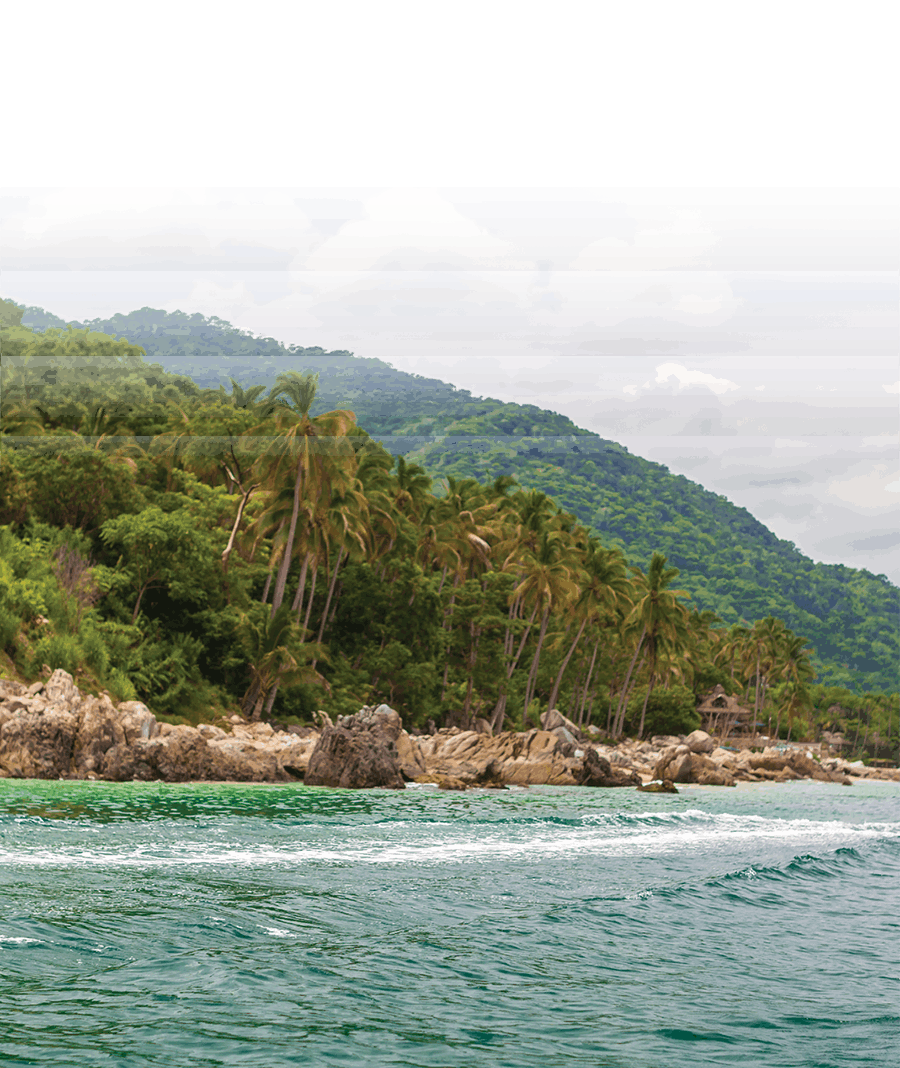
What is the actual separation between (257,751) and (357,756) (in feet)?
8.72

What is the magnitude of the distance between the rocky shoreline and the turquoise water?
A: 3311 mm

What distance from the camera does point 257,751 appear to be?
2661 cm

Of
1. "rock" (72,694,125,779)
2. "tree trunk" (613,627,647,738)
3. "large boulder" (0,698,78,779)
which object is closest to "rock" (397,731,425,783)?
"rock" (72,694,125,779)

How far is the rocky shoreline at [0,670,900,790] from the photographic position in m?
22.5

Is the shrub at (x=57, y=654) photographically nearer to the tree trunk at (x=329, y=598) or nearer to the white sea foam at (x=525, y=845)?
the white sea foam at (x=525, y=845)

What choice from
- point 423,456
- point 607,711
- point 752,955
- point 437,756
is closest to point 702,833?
point 752,955

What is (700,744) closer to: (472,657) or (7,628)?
(472,657)

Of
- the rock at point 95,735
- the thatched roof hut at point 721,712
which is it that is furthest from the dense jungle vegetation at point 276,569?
the thatched roof hut at point 721,712

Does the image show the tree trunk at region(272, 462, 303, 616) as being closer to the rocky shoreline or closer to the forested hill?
the rocky shoreline

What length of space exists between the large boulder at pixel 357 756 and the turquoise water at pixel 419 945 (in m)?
7.35

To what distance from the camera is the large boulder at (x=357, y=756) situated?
1045 inches

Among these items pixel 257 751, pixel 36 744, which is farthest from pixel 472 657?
pixel 36 744

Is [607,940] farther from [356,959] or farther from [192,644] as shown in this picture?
[192,644]

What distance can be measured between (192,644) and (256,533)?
623cm
